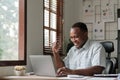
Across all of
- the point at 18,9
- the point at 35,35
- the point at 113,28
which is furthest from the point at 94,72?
the point at 113,28

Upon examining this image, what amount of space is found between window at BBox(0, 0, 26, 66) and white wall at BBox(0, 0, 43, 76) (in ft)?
0.30

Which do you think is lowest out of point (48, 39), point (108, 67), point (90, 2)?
point (108, 67)

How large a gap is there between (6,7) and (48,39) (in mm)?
862

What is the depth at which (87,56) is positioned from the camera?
3271 millimetres

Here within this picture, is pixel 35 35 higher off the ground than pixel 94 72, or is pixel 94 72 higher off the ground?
pixel 35 35

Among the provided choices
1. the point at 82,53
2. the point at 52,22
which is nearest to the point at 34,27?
the point at 52,22

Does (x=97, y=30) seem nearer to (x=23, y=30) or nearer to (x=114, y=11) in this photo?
(x=114, y=11)

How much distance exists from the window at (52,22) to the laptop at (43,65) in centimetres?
78

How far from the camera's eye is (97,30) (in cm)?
457

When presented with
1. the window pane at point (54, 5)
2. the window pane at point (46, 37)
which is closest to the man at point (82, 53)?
the window pane at point (46, 37)

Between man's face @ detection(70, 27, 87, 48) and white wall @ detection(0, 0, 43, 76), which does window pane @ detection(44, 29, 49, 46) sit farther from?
man's face @ detection(70, 27, 87, 48)

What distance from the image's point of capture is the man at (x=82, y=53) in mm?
3086

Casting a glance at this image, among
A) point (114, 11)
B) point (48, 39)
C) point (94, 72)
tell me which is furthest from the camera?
point (114, 11)

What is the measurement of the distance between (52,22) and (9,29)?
948 mm
